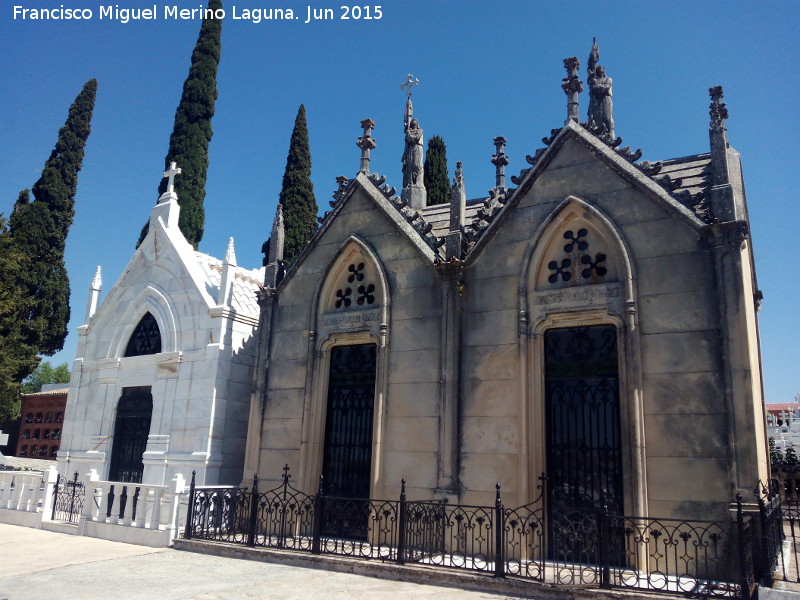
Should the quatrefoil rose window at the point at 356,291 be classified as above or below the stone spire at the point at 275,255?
below

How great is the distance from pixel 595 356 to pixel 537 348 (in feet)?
3.42

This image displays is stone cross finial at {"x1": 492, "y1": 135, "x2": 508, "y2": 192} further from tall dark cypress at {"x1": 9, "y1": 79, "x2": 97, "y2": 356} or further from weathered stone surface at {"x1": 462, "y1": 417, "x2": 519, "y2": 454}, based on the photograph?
tall dark cypress at {"x1": 9, "y1": 79, "x2": 97, "y2": 356}

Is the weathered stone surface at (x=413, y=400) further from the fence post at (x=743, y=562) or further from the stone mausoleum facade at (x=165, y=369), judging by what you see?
the fence post at (x=743, y=562)

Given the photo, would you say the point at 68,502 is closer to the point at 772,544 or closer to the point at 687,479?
the point at 687,479

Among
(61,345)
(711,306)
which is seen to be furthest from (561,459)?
(61,345)

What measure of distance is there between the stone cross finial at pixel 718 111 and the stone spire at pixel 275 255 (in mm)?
9479

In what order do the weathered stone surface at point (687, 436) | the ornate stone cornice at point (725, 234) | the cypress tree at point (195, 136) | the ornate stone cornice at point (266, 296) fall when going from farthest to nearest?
the cypress tree at point (195, 136) → the ornate stone cornice at point (266, 296) → the ornate stone cornice at point (725, 234) → the weathered stone surface at point (687, 436)

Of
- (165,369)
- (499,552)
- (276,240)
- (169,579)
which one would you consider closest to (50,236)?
(165,369)

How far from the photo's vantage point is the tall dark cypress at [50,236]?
2956cm

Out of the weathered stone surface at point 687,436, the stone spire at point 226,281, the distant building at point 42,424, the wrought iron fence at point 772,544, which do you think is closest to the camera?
the wrought iron fence at point 772,544

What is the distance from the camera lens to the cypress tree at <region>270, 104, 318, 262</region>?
28.2 meters

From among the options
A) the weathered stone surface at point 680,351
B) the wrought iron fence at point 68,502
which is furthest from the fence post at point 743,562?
the wrought iron fence at point 68,502

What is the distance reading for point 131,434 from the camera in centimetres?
1747

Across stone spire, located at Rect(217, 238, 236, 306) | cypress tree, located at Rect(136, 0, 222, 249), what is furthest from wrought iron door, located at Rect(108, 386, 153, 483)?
cypress tree, located at Rect(136, 0, 222, 249)
